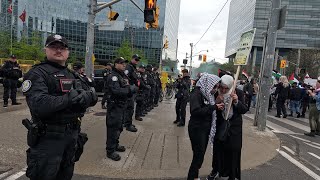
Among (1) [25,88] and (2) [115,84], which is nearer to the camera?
(1) [25,88]

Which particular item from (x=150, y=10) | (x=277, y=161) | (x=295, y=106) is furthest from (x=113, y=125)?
(x=295, y=106)

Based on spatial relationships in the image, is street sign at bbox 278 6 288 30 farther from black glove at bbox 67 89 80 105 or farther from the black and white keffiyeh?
black glove at bbox 67 89 80 105

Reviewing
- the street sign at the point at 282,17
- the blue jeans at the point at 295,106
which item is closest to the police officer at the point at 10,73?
the street sign at the point at 282,17

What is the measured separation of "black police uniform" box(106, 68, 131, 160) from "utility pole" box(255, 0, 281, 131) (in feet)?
17.8

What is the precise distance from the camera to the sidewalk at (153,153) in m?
5.23

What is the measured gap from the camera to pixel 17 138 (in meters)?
6.76

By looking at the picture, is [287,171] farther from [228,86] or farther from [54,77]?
[54,77]

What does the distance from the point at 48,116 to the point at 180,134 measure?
5.99 metres

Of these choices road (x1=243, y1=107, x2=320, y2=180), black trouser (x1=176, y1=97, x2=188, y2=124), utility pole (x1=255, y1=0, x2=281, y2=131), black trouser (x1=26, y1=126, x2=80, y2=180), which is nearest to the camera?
black trouser (x1=26, y1=126, x2=80, y2=180)

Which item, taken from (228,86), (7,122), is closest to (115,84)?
(228,86)

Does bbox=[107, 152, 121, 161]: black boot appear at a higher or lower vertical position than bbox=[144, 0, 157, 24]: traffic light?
lower

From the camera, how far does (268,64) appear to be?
31.6 ft

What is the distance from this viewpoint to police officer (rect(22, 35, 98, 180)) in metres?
2.79

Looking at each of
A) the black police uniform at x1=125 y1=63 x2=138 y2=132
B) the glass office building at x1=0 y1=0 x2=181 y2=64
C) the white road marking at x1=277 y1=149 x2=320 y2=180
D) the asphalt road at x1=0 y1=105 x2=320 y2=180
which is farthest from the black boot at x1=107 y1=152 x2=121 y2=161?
the glass office building at x1=0 y1=0 x2=181 y2=64
